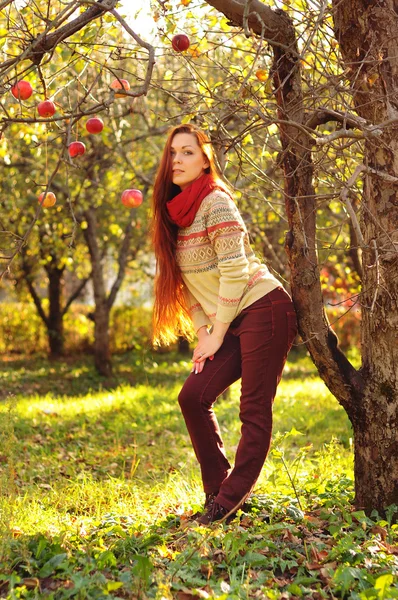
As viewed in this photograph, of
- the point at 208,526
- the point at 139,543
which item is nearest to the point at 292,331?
the point at 208,526

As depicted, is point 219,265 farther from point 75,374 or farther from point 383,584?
point 75,374

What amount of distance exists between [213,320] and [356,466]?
98 cm

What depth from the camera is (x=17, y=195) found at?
9.76 meters

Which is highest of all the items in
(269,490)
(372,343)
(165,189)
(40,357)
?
(165,189)

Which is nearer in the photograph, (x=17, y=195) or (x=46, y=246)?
(x=17, y=195)

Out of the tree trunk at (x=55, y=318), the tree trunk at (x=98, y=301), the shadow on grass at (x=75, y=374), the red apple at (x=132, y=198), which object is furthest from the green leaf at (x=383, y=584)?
the tree trunk at (x=55, y=318)

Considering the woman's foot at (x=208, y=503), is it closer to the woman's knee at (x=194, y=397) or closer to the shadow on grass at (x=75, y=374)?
the woman's knee at (x=194, y=397)

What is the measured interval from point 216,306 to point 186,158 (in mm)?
722

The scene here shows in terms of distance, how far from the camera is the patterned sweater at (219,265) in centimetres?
314

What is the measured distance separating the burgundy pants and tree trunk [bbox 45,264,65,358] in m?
10.8

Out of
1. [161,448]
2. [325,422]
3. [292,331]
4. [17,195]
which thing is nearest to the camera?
[292,331]

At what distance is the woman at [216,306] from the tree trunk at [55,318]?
34.6 ft

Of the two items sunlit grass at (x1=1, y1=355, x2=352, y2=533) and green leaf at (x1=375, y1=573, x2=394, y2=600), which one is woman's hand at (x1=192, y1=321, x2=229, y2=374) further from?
green leaf at (x1=375, y1=573, x2=394, y2=600)

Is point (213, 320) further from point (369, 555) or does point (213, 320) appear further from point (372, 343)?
point (369, 555)
